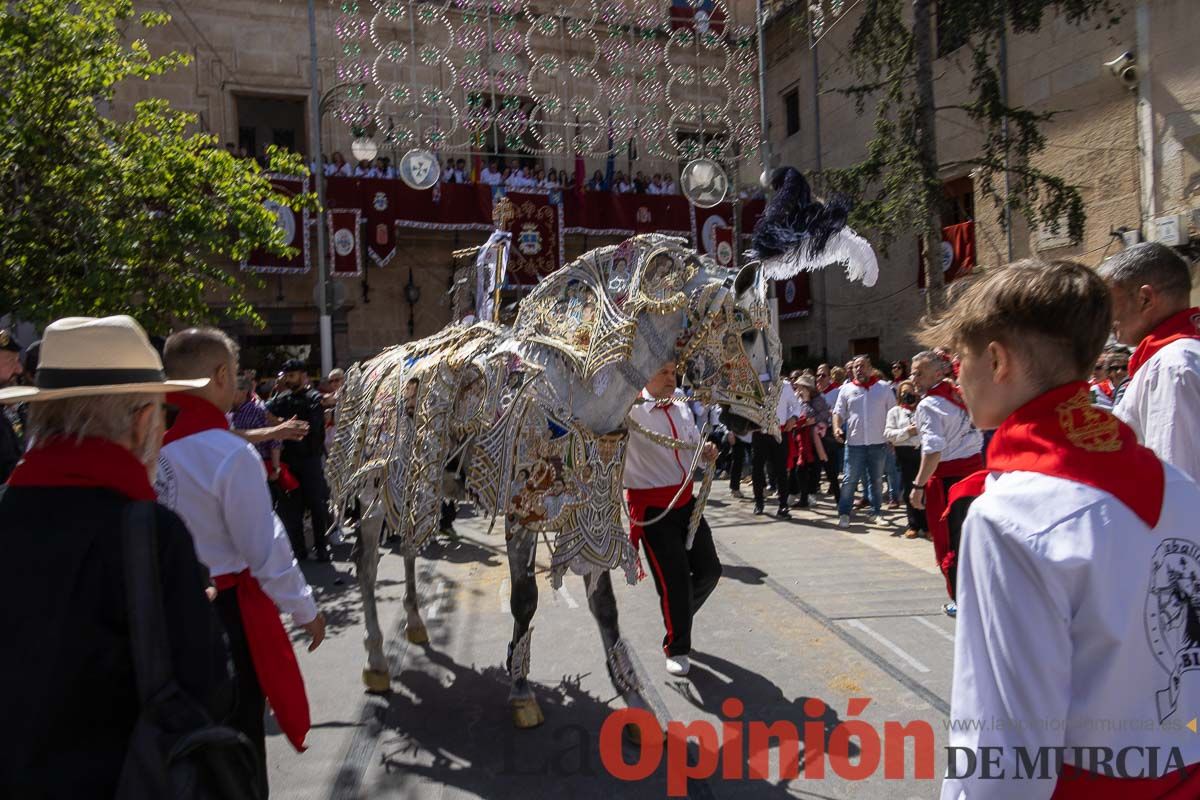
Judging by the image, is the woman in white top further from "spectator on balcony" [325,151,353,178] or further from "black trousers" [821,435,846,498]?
"spectator on balcony" [325,151,353,178]

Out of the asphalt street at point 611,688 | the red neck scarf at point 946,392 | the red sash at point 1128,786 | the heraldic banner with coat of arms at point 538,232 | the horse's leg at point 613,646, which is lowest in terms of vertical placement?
the asphalt street at point 611,688

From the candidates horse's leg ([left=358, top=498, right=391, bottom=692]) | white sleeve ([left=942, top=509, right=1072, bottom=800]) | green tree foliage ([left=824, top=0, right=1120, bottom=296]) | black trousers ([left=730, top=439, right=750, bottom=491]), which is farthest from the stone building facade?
white sleeve ([left=942, top=509, right=1072, bottom=800])

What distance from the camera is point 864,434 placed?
9.44 metres

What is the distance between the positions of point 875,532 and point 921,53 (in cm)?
733

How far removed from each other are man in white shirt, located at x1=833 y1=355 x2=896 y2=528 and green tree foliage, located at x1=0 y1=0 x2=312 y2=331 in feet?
22.7

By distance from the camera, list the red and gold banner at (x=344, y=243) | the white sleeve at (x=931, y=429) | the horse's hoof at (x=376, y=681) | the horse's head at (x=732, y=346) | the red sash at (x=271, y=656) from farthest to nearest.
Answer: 1. the red and gold banner at (x=344, y=243)
2. the white sleeve at (x=931, y=429)
3. the horse's hoof at (x=376, y=681)
4. the horse's head at (x=732, y=346)
5. the red sash at (x=271, y=656)

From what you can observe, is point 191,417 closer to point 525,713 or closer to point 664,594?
point 525,713

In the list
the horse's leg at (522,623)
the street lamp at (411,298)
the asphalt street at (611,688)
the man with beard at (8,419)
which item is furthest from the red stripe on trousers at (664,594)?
the street lamp at (411,298)

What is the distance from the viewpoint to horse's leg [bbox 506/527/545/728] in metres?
3.89

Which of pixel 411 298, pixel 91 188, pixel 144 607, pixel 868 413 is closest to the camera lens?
pixel 144 607

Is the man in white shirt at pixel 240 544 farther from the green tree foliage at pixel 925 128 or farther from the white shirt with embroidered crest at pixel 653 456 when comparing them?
the green tree foliage at pixel 925 128

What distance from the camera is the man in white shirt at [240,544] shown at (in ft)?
8.34

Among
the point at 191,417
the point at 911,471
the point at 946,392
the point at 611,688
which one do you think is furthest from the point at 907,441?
the point at 191,417

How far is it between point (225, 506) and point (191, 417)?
333 millimetres
